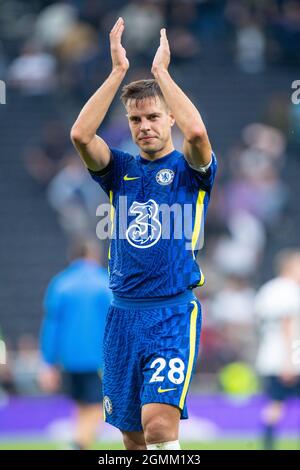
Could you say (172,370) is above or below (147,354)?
below

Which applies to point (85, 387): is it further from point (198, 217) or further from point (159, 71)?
point (159, 71)

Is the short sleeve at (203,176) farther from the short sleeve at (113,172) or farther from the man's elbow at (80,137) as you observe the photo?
the man's elbow at (80,137)

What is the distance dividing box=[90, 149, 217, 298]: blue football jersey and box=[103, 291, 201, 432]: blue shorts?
10 cm

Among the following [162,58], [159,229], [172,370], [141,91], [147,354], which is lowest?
[172,370]

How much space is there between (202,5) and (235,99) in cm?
172

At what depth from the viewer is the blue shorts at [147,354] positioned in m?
6.27

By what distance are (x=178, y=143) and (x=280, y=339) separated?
543cm

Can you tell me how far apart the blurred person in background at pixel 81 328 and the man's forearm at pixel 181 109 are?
14.2 ft

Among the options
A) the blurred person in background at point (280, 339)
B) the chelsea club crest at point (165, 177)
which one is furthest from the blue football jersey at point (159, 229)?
the blurred person in background at point (280, 339)

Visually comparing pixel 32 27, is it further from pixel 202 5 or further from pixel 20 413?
pixel 20 413

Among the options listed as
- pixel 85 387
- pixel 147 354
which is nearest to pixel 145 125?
pixel 147 354

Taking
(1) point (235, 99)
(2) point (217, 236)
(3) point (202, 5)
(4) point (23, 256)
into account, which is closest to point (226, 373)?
(2) point (217, 236)

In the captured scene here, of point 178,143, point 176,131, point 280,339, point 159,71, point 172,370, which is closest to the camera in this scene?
point 172,370

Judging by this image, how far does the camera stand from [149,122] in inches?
254
